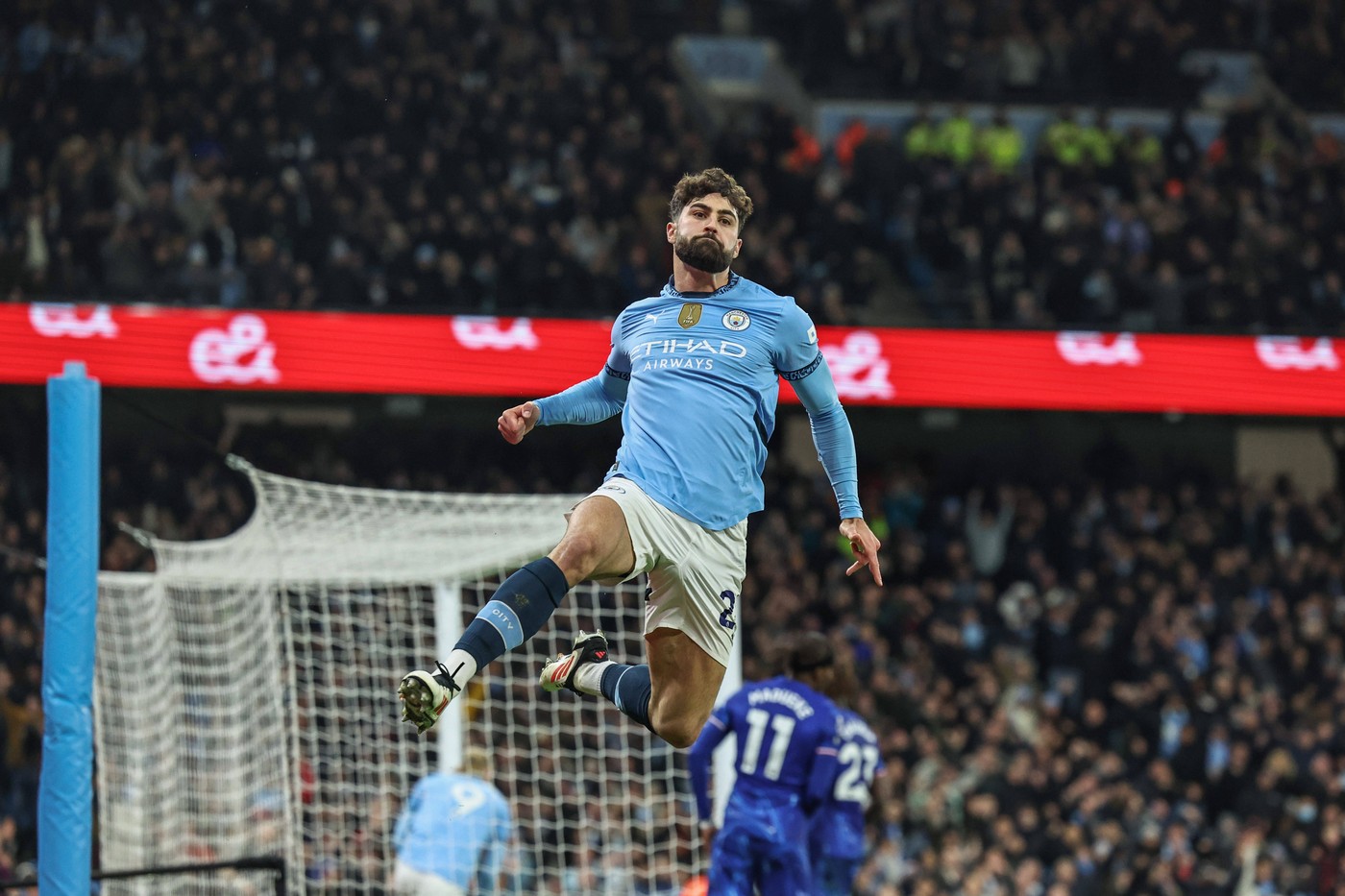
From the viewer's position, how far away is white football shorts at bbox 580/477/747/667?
5508 millimetres

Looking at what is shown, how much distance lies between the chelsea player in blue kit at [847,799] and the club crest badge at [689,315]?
363 cm

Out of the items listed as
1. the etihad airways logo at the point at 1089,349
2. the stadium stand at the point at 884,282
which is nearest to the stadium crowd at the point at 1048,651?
the stadium stand at the point at 884,282

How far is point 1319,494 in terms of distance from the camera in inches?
781

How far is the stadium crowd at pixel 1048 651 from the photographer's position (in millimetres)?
14773

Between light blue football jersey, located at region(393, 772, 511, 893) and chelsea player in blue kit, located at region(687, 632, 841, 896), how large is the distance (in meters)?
1.09

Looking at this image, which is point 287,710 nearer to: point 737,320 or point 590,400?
point 590,400

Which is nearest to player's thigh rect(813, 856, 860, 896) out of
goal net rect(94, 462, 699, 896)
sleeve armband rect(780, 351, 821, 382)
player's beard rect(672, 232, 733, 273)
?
goal net rect(94, 462, 699, 896)

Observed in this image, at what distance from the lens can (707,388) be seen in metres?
5.68

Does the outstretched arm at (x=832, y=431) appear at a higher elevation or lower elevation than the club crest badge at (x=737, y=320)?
lower

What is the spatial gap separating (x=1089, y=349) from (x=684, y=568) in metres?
12.6

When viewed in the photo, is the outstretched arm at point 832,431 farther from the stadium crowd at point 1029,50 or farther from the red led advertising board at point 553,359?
the stadium crowd at point 1029,50

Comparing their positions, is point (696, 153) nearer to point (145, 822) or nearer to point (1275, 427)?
point (1275, 427)

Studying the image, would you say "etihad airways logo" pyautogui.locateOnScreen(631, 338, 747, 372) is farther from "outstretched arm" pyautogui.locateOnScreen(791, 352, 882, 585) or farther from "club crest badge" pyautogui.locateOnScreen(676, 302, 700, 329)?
"outstretched arm" pyautogui.locateOnScreen(791, 352, 882, 585)

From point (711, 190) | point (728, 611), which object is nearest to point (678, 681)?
point (728, 611)
